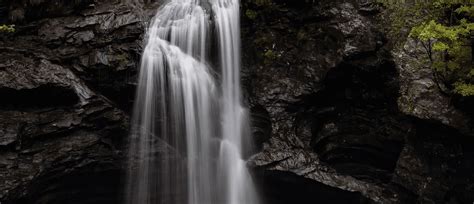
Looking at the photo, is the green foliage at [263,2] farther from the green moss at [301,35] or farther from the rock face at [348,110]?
the green moss at [301,35]

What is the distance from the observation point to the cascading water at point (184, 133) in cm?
1066

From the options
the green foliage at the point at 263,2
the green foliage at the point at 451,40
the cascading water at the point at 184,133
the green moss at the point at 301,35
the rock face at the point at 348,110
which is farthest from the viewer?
the green foliage at the point at 263,2

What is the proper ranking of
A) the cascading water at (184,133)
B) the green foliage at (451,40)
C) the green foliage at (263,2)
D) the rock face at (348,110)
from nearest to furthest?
1. the green foliage at (451,40)
2. the rock face at (348,110)
3. the cascading water at (184,133)
4. the green foliage at (263,2)

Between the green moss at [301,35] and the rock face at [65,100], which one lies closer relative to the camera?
the rock face at [65,100]

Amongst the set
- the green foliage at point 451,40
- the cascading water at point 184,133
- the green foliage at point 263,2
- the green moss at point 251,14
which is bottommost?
the cascading water at point 184,133

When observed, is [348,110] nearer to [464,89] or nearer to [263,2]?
[464,89]

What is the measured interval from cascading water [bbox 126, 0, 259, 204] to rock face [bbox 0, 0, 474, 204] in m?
0.43

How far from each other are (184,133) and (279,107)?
2671 mm

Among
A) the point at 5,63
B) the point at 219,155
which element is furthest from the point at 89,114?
the point at 219,155

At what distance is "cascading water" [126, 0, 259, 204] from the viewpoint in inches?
420

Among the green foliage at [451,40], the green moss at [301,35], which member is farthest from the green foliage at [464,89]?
the green moss at [301,35]

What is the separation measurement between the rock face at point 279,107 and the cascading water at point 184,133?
43 centimetres

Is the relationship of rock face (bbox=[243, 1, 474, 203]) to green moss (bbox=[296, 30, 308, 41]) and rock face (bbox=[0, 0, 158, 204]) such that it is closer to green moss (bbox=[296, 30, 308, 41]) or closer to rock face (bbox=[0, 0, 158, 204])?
green moss (bbox=[296, 30, 308, 41])

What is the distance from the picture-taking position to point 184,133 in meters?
10.8
